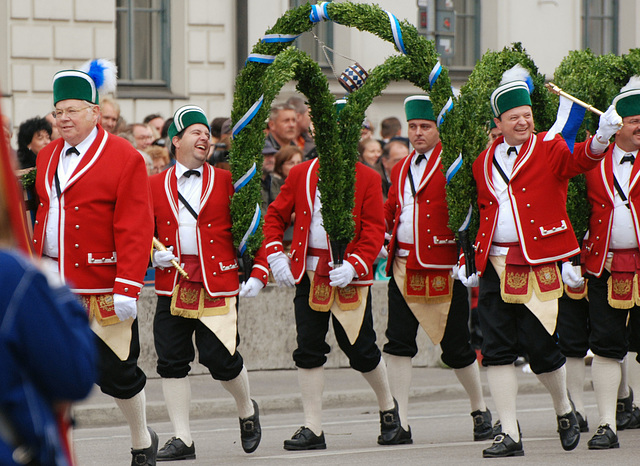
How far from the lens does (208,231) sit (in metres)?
7.57

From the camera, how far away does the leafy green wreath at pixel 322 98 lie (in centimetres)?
768

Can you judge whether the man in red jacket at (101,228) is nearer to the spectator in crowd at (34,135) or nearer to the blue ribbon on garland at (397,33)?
the blue ribbon on garland at (397,33)

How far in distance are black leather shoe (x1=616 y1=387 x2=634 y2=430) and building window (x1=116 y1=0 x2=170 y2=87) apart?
33.8 feet

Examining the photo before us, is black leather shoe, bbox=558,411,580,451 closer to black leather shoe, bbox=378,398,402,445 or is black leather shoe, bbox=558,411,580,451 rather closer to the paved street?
the paved street

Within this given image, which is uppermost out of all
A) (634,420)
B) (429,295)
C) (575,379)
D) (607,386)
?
(429,295)

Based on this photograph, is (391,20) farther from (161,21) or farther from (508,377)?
(161,21)

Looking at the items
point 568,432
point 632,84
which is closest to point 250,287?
point 568,432

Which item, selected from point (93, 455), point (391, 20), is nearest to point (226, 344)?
point (93, 455)

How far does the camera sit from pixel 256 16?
18.0 meters

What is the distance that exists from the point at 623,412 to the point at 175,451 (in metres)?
3.22

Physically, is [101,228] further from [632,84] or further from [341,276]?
[632,84]

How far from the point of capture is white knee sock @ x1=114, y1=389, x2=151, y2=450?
6.60 m

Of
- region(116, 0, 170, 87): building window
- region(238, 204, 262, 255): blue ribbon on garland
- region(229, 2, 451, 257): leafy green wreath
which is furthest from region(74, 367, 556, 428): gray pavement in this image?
region(116, 0, 170, 87): building window

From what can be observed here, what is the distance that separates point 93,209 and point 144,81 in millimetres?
11384
